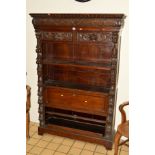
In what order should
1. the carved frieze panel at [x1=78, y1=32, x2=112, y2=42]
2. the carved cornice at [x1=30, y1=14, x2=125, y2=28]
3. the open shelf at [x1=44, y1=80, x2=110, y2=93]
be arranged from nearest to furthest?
the carved cornice at [x1=30, y1=14, x2=125, y2=28], the carved frieze panel at [x1=78, y1=32, x2=112, y2=42], the open shelf at [x1=44, y1=80, x2=110, y2=93]

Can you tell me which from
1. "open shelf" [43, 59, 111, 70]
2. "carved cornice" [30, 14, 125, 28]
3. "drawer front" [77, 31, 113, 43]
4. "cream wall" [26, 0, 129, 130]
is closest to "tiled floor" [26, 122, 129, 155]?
"cream wall" [26, 0, 129, 130]

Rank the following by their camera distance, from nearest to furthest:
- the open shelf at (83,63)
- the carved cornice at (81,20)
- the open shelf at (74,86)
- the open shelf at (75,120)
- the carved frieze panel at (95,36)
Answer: the carved cornice at (81,20), the carved frieze panel at (95,36), the open shelf at (83,63), the open shelf at (74,86), the open shelf at (75,120)

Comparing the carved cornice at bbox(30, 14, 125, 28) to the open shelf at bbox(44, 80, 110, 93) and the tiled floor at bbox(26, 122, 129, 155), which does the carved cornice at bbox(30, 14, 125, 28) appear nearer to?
the open shelf at bbox(44, 80, 110, 93)

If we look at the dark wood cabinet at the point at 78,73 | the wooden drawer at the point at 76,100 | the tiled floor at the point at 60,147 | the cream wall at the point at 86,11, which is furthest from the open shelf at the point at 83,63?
the tiled floor at the point at 60,147

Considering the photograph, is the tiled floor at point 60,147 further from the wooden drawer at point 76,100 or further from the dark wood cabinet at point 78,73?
the wooden drawer at point 76,100

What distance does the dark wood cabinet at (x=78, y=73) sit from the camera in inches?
114

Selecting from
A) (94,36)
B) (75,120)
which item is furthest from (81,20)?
(75,120)

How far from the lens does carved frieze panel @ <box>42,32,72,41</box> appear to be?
10.1 ft

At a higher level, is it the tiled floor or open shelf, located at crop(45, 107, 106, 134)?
open shelf, located at crop(45, 107, 106, 134)

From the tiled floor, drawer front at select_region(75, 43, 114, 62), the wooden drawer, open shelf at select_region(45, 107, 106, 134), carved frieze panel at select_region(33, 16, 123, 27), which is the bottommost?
the tiled floor

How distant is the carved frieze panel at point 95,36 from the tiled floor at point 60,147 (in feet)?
5.26

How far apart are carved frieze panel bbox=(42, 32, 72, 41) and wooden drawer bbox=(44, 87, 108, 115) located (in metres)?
0.76

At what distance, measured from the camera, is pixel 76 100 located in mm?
3193
